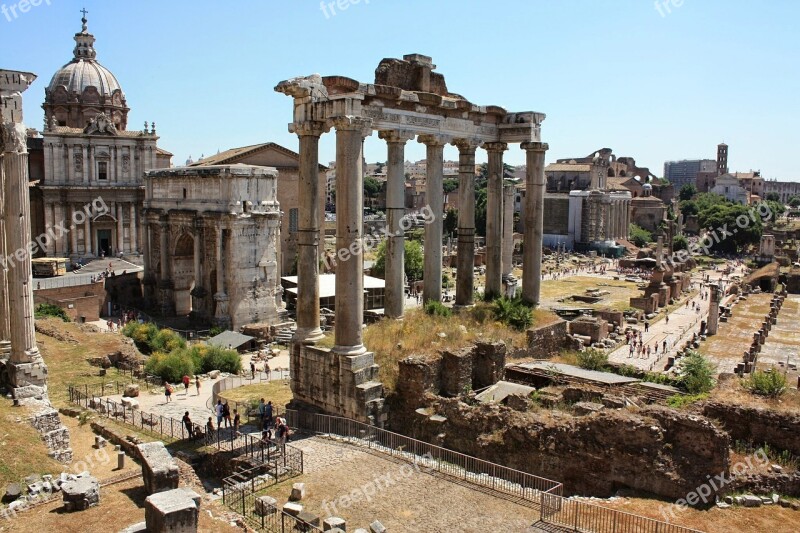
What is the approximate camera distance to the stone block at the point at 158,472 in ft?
40.5

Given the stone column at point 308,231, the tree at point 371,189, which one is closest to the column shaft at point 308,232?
the stone column at point 308,231

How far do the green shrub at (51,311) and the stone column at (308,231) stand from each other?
75.3 ft

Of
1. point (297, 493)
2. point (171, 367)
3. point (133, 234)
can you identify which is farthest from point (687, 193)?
point (297, 493)

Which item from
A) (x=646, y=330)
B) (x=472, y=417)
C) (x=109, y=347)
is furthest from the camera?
(x=646, y=330)

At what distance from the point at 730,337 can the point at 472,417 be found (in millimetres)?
31692

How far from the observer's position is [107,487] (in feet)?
44.9

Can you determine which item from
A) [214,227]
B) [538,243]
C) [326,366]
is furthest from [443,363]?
[214,227]

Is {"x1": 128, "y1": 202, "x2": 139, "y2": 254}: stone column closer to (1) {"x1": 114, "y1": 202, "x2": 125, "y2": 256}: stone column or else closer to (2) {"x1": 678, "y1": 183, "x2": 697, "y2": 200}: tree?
(1) {"x1": 114, "y1": 202, "x2": 125, "y2": 256}: stone column

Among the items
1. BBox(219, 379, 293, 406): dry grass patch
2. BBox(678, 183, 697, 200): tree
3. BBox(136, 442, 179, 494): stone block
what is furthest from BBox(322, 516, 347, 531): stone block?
BBox(678, 183, 697, 200): tree

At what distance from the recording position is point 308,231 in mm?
16625

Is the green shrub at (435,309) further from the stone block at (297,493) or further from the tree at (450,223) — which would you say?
the tree at (450,223)

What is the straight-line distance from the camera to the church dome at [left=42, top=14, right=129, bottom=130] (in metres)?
55.8

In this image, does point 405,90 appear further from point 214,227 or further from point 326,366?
point 214,227

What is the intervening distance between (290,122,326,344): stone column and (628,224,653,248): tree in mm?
102824
